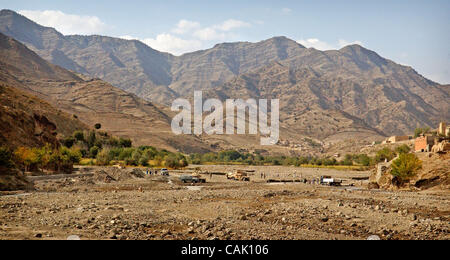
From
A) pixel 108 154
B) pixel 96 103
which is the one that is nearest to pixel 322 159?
pixel 108 154

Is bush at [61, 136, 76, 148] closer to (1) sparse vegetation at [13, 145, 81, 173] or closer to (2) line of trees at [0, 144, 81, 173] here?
(1) sparse vegetation at [13, 145, 81, 173]

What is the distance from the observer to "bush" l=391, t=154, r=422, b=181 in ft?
125

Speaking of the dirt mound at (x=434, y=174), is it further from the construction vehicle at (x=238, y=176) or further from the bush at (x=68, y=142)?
the bush at (x=68, y=142)

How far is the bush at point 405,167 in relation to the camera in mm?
38031

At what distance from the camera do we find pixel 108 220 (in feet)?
52.7

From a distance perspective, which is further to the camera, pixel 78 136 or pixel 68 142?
pixel 78 136

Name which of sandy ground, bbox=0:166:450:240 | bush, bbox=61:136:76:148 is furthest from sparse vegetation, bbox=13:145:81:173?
bush, bbox=61:136:76:148

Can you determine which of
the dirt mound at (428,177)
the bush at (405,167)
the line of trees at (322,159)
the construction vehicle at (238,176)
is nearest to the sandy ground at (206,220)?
the dirt mound at (428,177)

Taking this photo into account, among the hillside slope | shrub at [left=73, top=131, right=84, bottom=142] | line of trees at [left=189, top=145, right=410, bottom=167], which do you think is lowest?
line of trees at [left=189, top=145, right=410, bottom=167]

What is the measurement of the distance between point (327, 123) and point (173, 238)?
192 metres

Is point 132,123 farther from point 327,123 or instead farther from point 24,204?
point 24,204

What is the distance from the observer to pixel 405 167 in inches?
1499

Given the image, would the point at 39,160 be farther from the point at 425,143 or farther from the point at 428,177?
the point at 425,143
